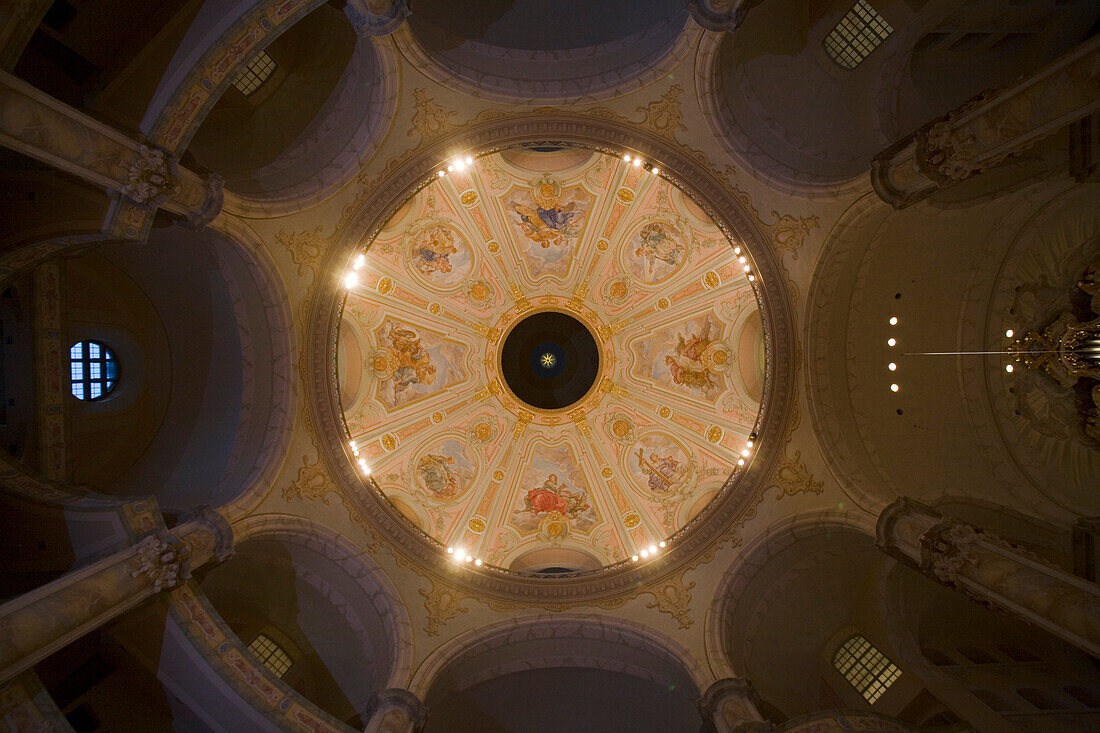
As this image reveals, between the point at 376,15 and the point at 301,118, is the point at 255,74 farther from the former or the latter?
the point at 376,15

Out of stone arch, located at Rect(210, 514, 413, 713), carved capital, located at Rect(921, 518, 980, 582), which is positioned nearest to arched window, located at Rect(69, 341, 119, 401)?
stone arch, located at Rect(210, 514, 413, 713)

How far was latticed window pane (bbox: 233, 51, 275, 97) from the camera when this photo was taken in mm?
13531

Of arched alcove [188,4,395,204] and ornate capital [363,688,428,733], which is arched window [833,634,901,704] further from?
arched alcove [188,4,395,204]

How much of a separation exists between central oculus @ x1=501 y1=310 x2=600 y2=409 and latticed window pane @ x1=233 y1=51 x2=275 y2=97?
11706mm

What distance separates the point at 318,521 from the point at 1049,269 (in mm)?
16040

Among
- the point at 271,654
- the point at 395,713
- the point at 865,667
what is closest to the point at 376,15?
the point at 395,713

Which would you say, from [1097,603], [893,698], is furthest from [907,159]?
[893,698]

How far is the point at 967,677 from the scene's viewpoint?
12.9m

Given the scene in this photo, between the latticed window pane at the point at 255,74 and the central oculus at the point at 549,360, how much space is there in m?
11.7

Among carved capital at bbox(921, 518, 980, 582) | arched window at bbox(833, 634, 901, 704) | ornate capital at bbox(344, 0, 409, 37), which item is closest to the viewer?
carved capital at bbox(921, 518, 980, 582)

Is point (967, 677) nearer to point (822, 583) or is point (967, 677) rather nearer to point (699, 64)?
point (822, 583)

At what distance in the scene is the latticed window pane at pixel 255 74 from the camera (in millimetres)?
13531

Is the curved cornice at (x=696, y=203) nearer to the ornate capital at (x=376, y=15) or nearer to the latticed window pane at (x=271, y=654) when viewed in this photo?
the ornate capital at (x=376, y=15)

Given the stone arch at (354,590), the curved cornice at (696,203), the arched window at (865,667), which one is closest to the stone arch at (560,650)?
the curved cornice at (696,203)
